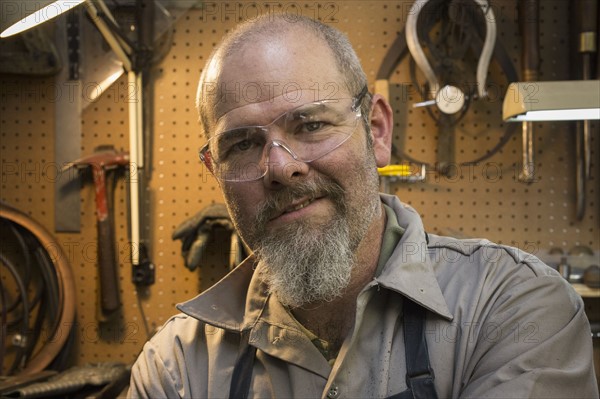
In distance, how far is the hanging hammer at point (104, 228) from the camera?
98.1 inches

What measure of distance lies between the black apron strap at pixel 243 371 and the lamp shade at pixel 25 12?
2.69ft

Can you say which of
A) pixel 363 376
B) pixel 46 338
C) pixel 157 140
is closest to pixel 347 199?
pixel 363 376

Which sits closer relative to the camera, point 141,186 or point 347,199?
point 347,199

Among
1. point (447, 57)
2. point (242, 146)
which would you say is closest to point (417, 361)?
point (242, 146)

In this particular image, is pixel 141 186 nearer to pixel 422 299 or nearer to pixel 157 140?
pixel 157 140

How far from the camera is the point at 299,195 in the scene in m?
1.25

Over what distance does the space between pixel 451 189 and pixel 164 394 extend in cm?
156

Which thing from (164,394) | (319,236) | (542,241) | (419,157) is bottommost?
(164,394)

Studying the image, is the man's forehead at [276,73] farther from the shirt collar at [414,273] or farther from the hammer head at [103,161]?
the hammer head at [103,161]

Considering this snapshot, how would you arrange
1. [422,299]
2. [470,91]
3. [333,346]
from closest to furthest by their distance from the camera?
[422,299] → [333,346] → [470,91]

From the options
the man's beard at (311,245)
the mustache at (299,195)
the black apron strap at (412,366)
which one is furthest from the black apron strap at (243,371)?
the mustache at (299,195)

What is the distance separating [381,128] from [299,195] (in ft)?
1.19

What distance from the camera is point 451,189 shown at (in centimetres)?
254

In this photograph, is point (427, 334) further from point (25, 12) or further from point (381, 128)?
point (25, 12)
